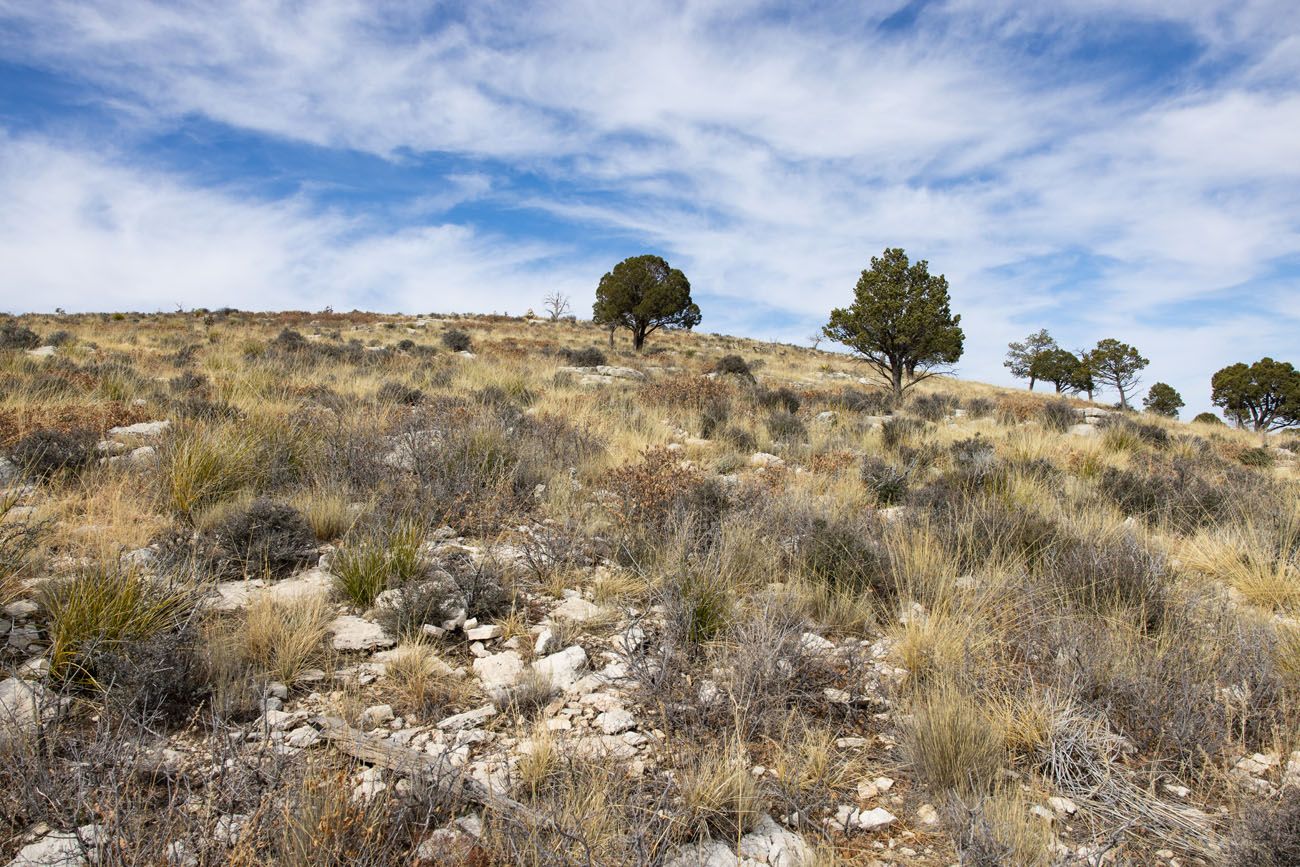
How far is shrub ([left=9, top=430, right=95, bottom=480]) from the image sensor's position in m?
4.74

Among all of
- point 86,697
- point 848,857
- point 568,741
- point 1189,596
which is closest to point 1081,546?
point 1189,596

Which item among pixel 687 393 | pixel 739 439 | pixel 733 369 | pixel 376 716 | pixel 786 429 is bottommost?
pixel 376 716

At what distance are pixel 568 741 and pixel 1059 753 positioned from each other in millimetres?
1883

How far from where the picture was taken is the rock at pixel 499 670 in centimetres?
287

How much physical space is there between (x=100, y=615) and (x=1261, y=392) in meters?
46.7

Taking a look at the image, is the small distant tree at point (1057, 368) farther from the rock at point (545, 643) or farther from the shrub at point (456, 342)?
the rock at point (545, 643)

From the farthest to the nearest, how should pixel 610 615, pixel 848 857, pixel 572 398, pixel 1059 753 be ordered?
pixel 572 398 → pixel 610 615 → pixel 1059 753 → pixel 848 857

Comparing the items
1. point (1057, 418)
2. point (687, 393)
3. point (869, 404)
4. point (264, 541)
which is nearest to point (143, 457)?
point (264, 541)

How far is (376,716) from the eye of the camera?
2.55m

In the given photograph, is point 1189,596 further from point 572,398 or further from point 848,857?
point 572,398

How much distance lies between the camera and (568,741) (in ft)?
8.10

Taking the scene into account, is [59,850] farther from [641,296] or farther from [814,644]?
[641,296]

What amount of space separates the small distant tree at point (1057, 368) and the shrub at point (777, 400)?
133 feet

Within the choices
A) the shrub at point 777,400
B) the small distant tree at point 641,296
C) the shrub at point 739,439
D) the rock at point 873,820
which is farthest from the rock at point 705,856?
the small distant tree at point 641,296
